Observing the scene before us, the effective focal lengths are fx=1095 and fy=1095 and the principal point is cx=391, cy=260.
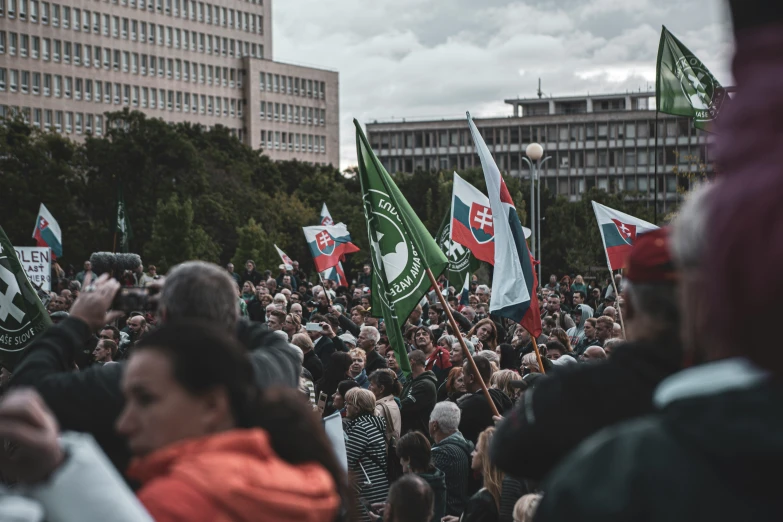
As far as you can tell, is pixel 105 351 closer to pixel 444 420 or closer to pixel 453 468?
pixel 444 420

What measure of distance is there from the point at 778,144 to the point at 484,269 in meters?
58.2

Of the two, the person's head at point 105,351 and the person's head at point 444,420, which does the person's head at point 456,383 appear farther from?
the person's head at point 105,351

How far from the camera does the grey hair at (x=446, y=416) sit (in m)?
7.05

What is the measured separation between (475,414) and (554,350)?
3.13 meters

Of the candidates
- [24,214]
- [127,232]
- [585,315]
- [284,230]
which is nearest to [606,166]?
[284,230]

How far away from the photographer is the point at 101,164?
194ft

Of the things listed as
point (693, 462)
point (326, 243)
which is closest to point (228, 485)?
point (693, 462)

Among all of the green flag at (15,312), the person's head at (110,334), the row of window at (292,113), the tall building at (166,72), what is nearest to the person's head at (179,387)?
the green flag at (15,312)

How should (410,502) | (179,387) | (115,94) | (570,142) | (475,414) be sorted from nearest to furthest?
(179,387) < (410,502) < (475,414) < (115,94) < (570,142)

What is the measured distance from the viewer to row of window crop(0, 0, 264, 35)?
108 metres

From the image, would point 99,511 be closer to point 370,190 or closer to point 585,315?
point 370,190

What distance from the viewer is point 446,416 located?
704 centimetres

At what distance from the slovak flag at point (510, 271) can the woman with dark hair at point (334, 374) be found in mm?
1492

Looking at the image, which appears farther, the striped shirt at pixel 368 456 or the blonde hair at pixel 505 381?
the blonde hair at pixel 505 381
